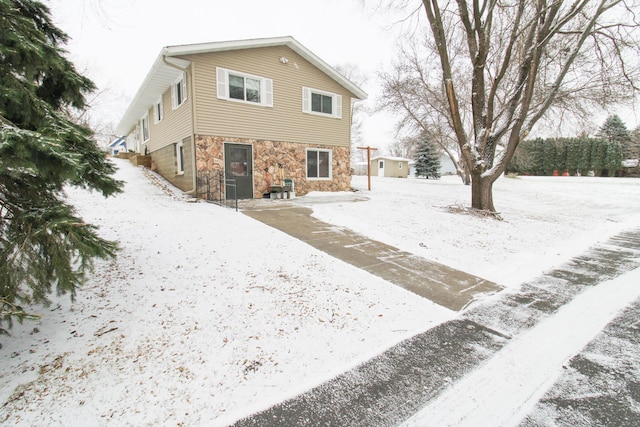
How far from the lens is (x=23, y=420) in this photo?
183 centimetres

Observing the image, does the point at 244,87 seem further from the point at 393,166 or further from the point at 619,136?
the point at 619,136

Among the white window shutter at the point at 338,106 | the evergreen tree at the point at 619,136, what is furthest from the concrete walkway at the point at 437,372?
the evergreen tree at the point at 619,136

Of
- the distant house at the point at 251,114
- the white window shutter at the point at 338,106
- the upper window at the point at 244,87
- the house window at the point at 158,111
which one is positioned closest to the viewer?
the distant house at the point at 251,114

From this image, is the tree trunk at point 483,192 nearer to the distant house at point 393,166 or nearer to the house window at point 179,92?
the house window at point 179,92

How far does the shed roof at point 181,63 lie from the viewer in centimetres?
894

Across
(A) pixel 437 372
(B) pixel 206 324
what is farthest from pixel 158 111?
(A) pixel 437 372

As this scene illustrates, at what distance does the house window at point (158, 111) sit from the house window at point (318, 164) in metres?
6.34

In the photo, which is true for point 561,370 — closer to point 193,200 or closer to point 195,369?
point 195,369

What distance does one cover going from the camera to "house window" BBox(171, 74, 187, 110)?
9.87 metres

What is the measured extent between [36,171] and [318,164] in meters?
10.9

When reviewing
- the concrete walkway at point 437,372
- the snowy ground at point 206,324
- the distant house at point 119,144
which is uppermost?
the distant house at point 119,144

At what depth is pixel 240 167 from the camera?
10.4 m

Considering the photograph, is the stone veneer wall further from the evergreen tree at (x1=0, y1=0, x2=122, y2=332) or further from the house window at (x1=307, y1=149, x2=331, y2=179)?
the evergreen tree at (x1=0, y1=0, x2=122, y2=332)

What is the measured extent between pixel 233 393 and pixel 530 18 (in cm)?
1183
